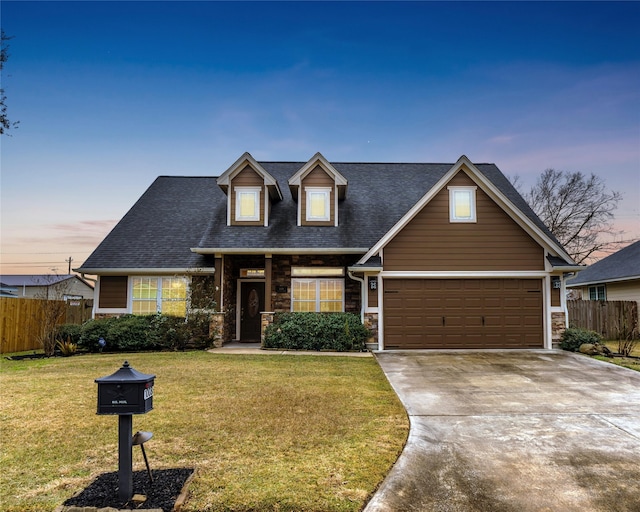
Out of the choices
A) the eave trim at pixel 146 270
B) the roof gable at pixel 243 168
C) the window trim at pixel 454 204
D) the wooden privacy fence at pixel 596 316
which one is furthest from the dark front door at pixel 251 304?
the wooden privacy fence at pixel 596 316

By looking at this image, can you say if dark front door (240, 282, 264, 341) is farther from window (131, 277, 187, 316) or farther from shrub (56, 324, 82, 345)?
shrub (56, 324, 82, 345)

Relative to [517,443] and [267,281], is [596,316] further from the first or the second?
[517,443]

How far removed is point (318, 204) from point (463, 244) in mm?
5321

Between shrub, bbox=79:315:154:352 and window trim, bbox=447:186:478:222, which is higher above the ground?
window trim, bbox=447:186:478:222

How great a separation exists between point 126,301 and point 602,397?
14484 mm

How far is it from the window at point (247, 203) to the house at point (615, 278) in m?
17.0

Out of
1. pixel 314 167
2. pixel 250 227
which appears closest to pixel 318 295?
pixel 250 227

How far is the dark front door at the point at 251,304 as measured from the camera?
16.4 meters

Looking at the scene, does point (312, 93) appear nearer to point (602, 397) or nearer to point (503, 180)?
point (503, 180)

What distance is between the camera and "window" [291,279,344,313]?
15.2 metres

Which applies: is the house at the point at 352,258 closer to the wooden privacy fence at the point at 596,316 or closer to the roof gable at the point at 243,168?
the roof gable at the point at 243,168

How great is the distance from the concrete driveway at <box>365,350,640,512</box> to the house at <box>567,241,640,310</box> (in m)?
13.4

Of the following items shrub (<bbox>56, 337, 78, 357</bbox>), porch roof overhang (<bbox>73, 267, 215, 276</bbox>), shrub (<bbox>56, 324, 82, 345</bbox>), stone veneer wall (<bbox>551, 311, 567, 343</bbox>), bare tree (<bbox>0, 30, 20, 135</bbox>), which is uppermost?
bare tree (<bbox>0, 30, 20, 135</bbox>)

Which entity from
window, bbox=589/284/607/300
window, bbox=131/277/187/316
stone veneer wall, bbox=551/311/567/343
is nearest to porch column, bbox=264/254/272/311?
window, bbox=131/277/187/316
